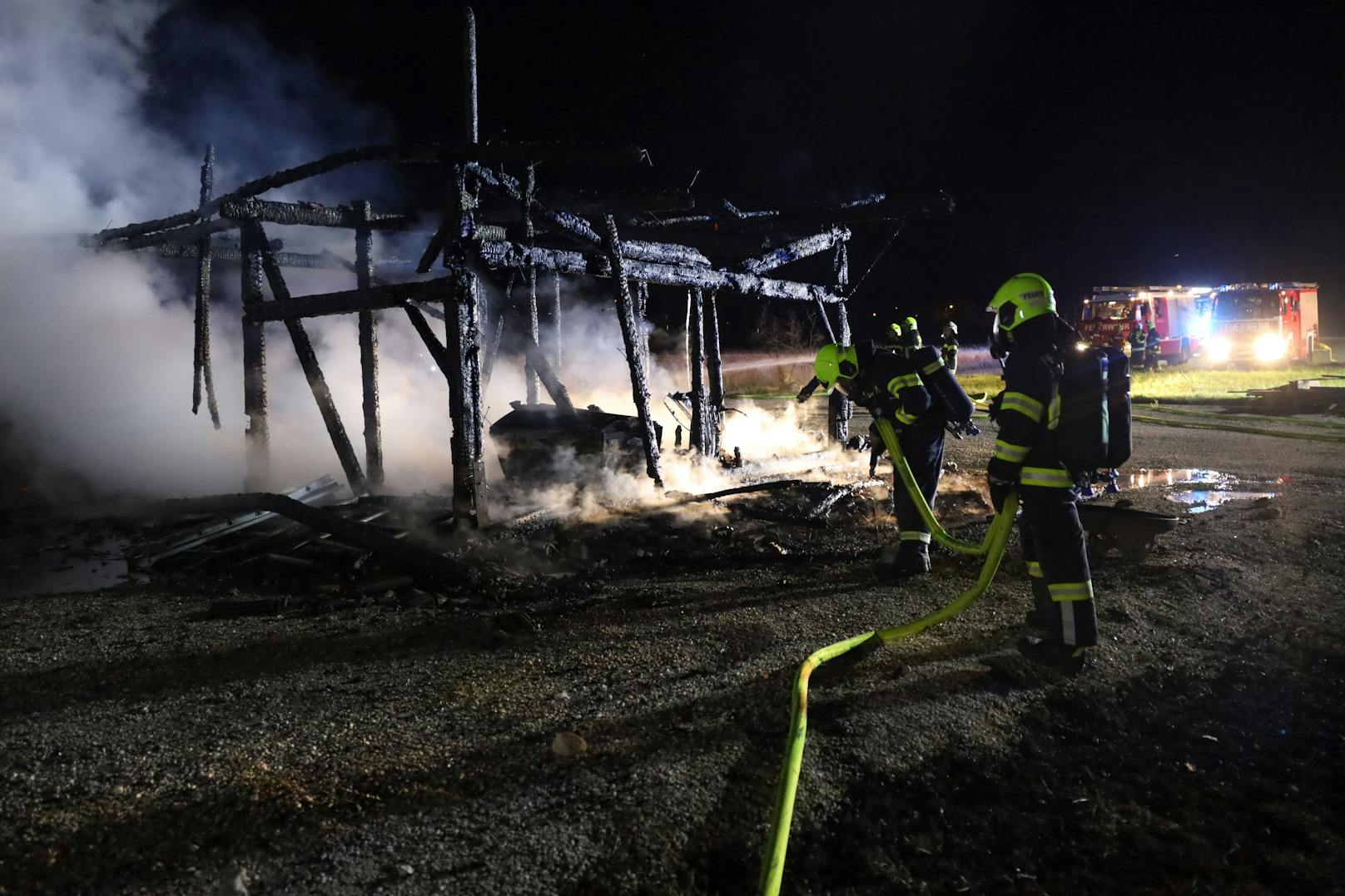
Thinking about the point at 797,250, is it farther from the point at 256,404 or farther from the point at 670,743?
the point at 670,743

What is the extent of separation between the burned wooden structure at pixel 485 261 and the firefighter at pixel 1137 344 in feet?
63.5

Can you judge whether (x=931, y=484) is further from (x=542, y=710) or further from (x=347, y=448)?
(x=347, y=448)

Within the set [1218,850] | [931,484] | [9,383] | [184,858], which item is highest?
[9,383]

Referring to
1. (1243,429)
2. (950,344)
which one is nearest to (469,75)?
(950,344)

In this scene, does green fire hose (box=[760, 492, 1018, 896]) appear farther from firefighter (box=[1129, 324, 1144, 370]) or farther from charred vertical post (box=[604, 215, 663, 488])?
firefighter (box=[1129, 324, 1144, 370])

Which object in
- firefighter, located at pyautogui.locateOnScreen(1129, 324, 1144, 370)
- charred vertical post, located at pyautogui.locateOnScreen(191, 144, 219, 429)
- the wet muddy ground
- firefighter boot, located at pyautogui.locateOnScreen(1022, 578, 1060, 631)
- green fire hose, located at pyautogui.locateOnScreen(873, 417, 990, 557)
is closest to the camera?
the wet muddy ground

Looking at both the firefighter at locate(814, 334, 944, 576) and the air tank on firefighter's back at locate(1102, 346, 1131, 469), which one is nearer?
the air tank on firefighter's back at locate(1102, 346, 1131, 469)

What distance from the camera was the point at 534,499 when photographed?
8.79 metres

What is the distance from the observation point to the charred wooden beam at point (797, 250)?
36.4ft

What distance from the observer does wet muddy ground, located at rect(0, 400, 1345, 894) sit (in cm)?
255

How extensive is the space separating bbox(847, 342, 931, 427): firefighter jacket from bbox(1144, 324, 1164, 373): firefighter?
25.6 metres

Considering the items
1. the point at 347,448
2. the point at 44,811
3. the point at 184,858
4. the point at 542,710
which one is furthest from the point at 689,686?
the point at 347,448

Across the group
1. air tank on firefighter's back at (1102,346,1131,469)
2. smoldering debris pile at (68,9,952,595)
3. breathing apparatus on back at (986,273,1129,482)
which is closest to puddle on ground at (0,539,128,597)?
smoldering debris pile at (68,9,952,595)

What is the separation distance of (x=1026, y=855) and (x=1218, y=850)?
0.67 m
